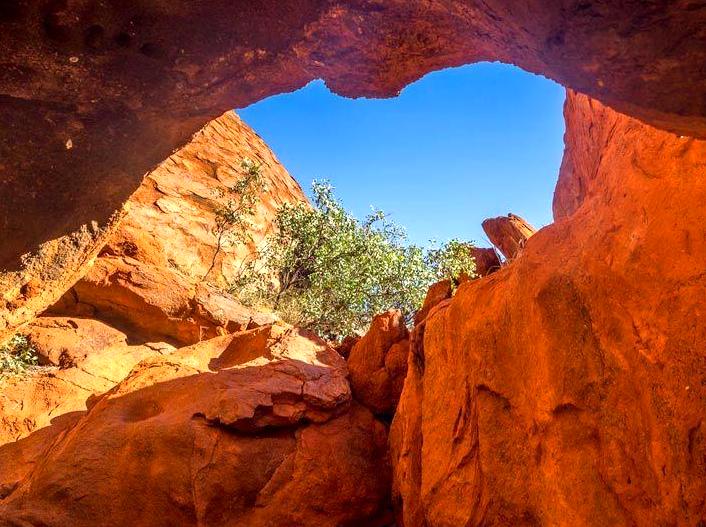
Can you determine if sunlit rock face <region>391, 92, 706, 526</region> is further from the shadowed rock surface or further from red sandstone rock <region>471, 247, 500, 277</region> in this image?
red sandstone rock <region>471, 247, 500, 277</region>

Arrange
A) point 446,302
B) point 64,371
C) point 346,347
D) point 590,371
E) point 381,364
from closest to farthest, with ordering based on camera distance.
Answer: point 590,371, point 446,302, point 381,364, point 64,371, point 346,347

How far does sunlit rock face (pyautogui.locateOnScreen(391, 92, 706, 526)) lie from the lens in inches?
175

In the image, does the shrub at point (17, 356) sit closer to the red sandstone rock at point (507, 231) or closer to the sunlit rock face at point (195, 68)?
the sunlit rock face at point (195, 68)

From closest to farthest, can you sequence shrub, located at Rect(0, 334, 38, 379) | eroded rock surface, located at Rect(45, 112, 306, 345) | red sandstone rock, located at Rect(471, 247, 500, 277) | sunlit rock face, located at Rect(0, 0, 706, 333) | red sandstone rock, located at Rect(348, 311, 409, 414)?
1. sunlit rock face, located at Rect(0, 0, 706, 333)
2. red sandstone rock, located at Rect(348, 311, 409, 414)
3. shrub, located at Rect(0, 334, 38, 379)
4. eroded rock surface, located at Rect(45, 112, 306, 345)
5. red sandstone rock, located at Rect(471, 247, 500, 277)

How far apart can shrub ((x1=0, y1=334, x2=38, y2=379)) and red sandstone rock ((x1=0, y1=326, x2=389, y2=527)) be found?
2422mm

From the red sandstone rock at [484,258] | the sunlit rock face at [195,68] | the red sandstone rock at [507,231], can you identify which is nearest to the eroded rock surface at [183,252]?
the sunlit rock face at [195,68]

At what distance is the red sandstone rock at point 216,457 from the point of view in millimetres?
7910

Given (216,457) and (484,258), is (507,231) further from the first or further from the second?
(216,457)

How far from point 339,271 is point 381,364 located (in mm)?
10690

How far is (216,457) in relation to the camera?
8.44 metres

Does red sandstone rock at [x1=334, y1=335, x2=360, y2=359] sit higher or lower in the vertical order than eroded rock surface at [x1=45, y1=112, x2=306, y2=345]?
lower

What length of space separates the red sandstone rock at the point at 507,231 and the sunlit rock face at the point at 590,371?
47.4ft

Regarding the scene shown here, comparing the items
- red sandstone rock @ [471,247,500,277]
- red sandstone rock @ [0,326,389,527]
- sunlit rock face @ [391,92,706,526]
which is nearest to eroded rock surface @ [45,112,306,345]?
red sandstone rock @ [0,326,389,527]

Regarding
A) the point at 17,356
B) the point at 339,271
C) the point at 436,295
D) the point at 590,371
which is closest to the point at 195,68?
the point at 590,371
